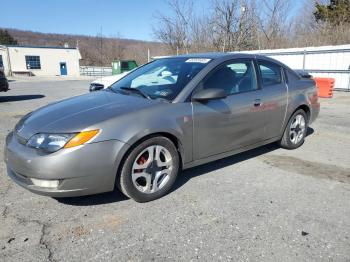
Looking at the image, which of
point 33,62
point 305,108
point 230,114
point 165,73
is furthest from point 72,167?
point 33,62

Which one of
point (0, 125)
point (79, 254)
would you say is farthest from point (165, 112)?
point (0, 125)

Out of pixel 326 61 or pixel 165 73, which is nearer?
pixel 165 73

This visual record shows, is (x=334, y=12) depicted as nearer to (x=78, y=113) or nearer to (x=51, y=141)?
(x=78, y=113)

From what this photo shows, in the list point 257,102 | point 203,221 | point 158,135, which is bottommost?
point 203,221

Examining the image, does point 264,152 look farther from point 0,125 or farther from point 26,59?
point 26,59

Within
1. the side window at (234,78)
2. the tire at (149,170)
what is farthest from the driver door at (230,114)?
the tire at (149,170)

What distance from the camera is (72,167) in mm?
2938

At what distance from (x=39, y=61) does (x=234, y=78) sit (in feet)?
154

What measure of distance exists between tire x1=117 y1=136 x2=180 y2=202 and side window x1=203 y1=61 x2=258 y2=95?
0.94 meters

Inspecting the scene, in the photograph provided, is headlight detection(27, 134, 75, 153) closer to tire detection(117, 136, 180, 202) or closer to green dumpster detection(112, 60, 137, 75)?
tire detection(117, 136, 180, 202)

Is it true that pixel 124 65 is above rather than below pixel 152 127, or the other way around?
above

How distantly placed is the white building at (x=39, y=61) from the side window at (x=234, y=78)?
4427 centimetres

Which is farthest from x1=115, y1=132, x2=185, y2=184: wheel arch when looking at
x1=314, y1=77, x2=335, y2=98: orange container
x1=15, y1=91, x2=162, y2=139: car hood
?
x1=314, y1=77, x2=335, y2=98: orange container

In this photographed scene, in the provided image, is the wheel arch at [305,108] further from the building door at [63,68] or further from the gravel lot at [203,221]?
the building door at [63,68]
